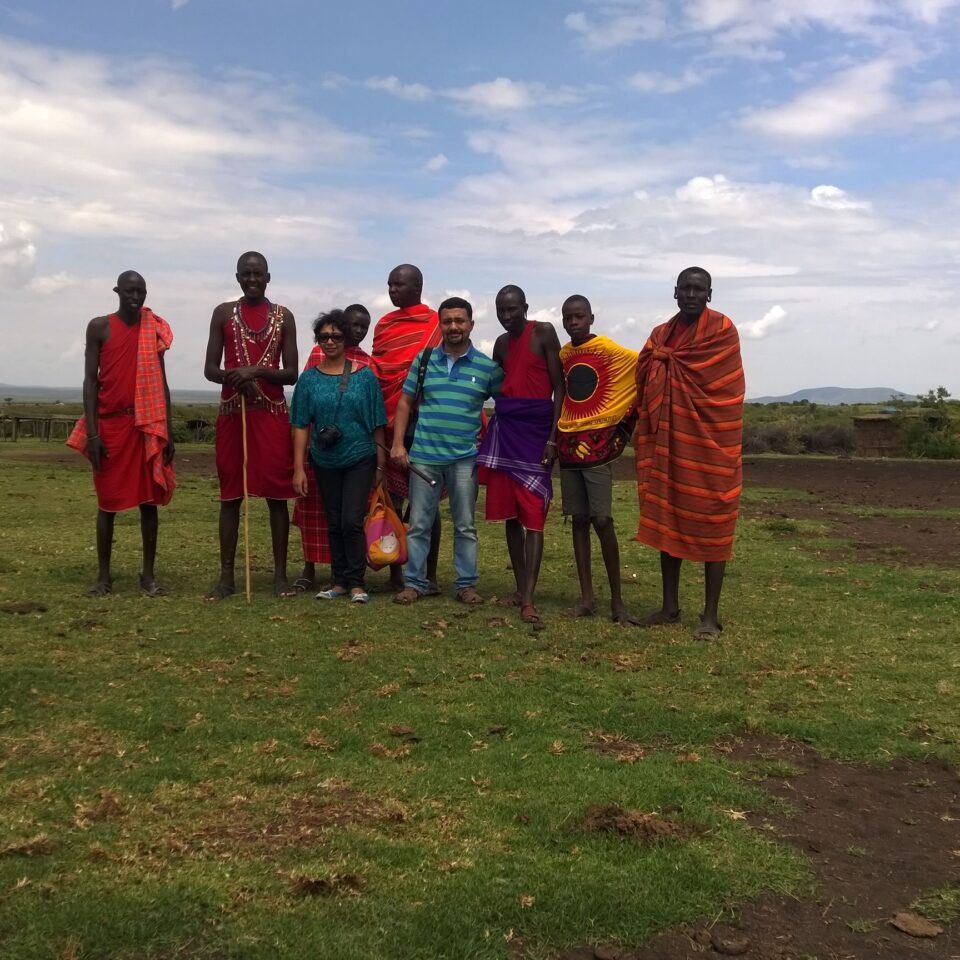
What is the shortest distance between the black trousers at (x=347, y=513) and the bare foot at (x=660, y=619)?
2.14 metres

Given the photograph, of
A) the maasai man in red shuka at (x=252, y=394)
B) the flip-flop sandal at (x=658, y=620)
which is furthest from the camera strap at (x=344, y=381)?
the flip-flop sandal at (x=658, y=620)

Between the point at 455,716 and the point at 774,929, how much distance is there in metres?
2.05

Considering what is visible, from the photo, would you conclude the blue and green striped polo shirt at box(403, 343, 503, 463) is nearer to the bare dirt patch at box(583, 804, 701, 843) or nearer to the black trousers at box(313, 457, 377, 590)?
the black trousers at box(313, 457, 377, 590)

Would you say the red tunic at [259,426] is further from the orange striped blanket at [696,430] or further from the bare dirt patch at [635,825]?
the bare dirt patch at [635,825]

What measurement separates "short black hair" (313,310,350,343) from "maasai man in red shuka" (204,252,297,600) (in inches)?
9.8

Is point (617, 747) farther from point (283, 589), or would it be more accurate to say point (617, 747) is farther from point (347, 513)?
point (283, 589)

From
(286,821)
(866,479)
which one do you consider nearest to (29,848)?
(286,821)

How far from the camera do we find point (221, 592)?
7379mm

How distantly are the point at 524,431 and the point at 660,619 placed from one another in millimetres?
1683

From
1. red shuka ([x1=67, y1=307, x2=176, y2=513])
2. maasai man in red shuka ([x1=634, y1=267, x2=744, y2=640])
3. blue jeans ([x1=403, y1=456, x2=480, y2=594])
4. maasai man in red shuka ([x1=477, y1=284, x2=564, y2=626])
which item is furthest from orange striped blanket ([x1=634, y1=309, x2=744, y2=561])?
red shuka ([x1=67, y1=307, x2=176, y2=513])

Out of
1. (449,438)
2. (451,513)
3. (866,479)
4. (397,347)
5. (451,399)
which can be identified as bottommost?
(866,479)

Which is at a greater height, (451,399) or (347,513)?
(451,399)

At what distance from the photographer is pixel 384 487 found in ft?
24.9

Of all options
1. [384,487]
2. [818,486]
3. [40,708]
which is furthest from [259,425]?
[818,486]
